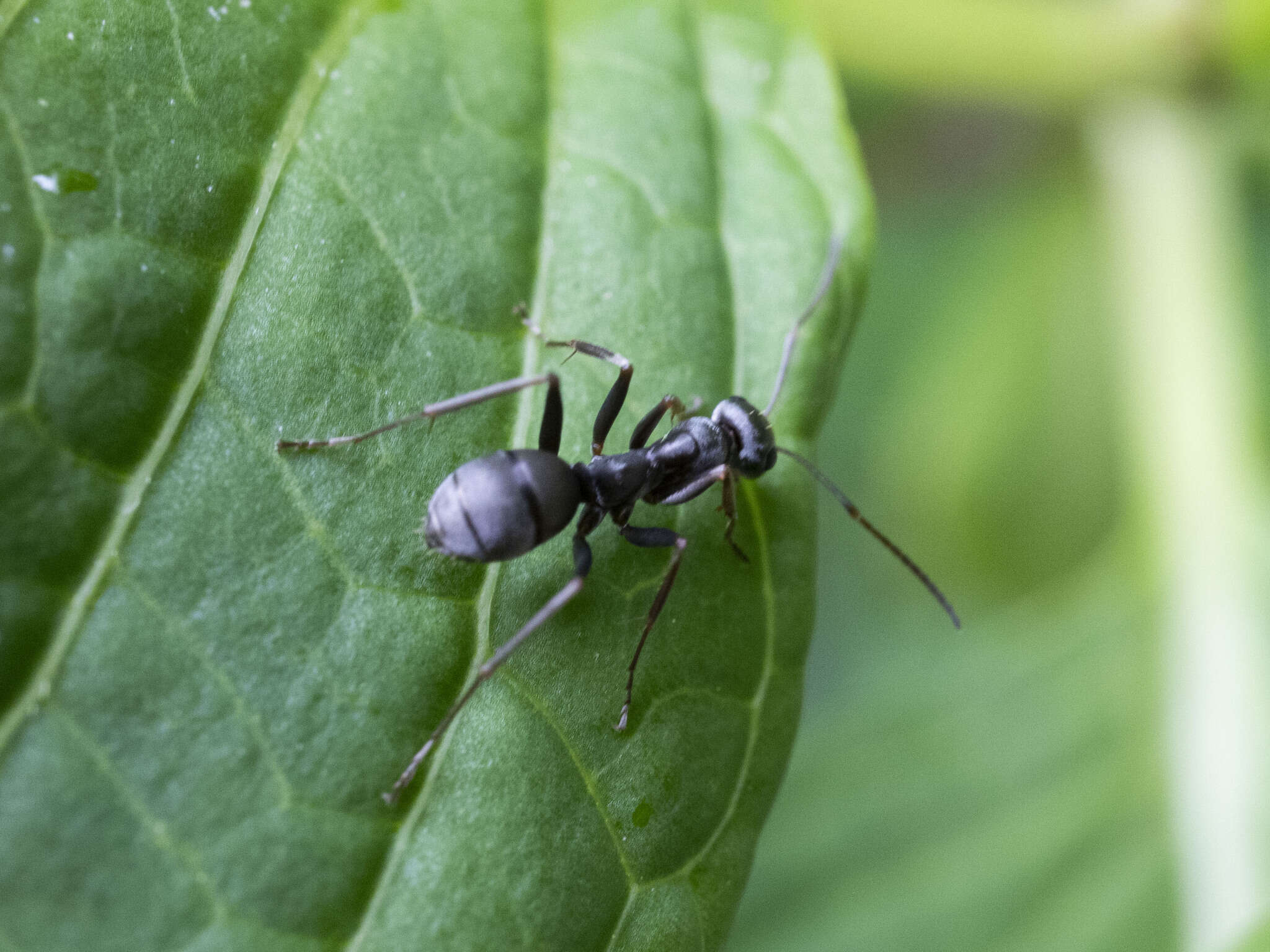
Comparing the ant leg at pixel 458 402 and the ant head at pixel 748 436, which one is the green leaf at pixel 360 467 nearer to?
the ant leg at pixel 458 402

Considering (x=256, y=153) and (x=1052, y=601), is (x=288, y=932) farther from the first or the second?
(x=1052, y=601)

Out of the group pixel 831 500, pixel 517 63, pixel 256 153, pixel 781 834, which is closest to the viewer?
pixel 256 153

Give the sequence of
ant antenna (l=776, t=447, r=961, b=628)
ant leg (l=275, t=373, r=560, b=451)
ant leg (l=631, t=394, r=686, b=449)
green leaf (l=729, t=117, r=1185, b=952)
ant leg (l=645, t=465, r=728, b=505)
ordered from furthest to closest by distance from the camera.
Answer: green leaf (l=729, t=117, r=1185, b=952) < ant leg (l=645, t=465, r=728, b=505) < ant leg (l=631, t=394, r=686, b=449) < ant antenna (l=776, t=447, r=961, b=628) < ant leg (l=275, t=373, r=560, b=451)

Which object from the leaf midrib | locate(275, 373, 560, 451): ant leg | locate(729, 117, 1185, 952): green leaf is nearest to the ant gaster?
locate(275, 373, 560, 451): ant leg

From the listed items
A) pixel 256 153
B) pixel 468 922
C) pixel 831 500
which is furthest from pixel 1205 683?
pixel 256 153

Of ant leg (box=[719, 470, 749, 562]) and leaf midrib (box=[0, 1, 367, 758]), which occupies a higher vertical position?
leaf midrib (box=[0, 1, 367, 758])

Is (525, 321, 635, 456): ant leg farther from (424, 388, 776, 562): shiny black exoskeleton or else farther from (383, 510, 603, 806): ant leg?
(383, 510, 603, 806): ant leg
